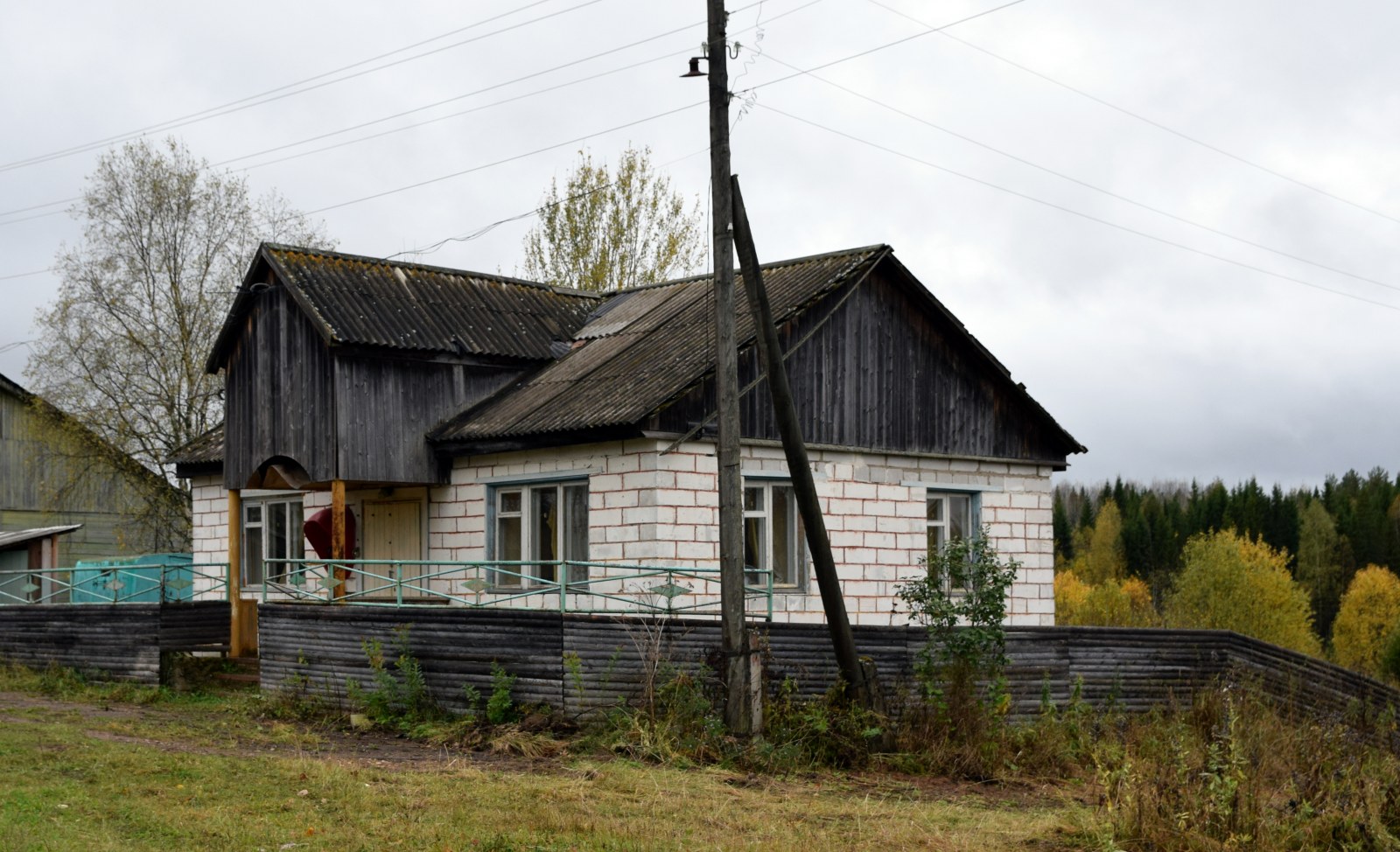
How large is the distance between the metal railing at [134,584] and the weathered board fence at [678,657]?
186 inches

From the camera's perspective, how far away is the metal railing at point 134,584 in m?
22.4

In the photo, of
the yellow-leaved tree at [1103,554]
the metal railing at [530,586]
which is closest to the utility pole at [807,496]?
A: the metal railing at [530,586]

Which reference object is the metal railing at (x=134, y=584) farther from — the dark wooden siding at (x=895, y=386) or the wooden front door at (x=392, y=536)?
the dark wooden siding at (x=895, y=386)

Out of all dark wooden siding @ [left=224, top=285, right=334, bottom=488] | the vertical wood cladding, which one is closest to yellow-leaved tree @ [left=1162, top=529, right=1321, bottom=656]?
the vertical wood cladding

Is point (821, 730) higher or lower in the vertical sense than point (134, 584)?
lower

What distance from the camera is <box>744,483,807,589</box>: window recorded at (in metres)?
19.5

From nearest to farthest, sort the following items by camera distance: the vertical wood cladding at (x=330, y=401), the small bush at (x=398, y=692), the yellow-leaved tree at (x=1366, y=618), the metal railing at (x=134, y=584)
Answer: the small bush at (x=398, y=692) → the vertical wood cladding at (x=330, y=401) → the metal railing at (x=134, y=584) → the yellow-leaved tree at (x=1366, y=618)

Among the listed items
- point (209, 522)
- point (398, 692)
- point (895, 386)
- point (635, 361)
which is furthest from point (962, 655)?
point (209, 522)

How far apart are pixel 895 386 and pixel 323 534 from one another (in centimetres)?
856

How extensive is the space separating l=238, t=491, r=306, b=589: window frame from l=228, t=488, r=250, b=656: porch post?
17.3 inches

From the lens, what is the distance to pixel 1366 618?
84625mm

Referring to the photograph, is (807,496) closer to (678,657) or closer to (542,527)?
(678,657)

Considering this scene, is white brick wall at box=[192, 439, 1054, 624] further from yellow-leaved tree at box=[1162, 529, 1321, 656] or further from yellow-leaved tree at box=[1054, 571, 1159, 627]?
yellow-leaved tree at box=[1162, 529, 1321, 656]

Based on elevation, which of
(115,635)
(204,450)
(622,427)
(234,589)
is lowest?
(115,635)
